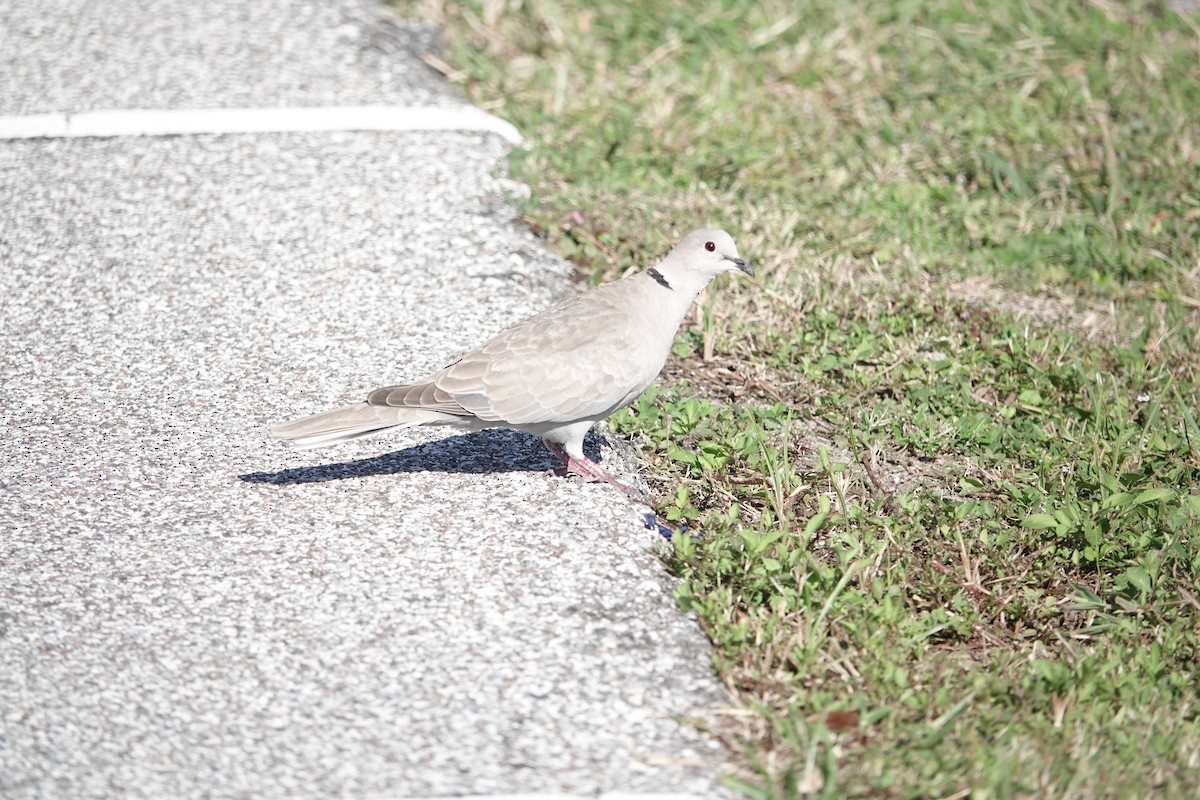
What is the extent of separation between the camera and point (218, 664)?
3.73 m

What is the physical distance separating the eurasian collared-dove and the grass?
1.47ft

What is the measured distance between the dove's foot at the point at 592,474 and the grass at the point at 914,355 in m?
0.13

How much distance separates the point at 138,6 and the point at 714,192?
421 cm

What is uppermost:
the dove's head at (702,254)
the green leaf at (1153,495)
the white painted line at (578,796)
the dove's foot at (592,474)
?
the dove's head at (702,254)

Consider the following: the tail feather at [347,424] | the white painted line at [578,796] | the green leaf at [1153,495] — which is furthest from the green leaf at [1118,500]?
the tail feather at [347,424]

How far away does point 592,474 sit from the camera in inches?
188

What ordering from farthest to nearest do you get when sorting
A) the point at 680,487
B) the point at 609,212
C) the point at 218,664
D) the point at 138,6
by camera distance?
the point at 138,6
the point at 609,212
the point at 680,487
the point at 218,664

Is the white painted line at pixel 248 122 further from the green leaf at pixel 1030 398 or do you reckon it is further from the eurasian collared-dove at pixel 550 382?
the green leaf at pixel 1030 398

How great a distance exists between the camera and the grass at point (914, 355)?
3.83m

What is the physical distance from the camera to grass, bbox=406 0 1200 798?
383cm

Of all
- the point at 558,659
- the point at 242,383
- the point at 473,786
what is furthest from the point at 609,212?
the point at 473,786

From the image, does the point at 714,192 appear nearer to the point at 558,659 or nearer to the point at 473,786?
the point at 558,659

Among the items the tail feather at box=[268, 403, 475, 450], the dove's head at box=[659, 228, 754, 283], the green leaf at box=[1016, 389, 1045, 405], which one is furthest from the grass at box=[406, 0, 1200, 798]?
the tail feather at box=[268, 403, 475, 450]

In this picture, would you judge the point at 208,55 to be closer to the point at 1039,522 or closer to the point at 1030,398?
the point at 1030,398
